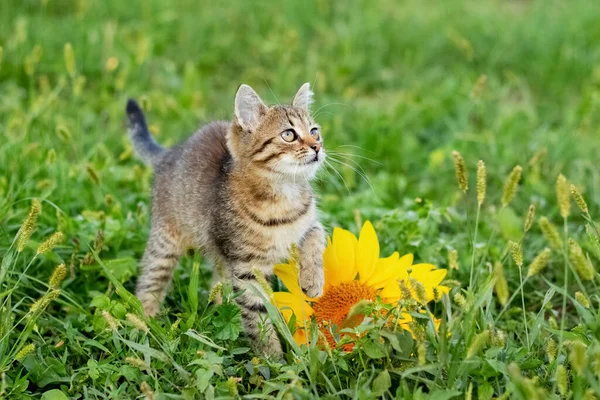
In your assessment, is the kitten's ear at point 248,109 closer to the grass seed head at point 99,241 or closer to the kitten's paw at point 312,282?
the kitten's paw at point 312,282

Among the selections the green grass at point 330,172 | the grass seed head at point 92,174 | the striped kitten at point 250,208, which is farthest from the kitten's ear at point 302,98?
the grass seed head at point 92,174

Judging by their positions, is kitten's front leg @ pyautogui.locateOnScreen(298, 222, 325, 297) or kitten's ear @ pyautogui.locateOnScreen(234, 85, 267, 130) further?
kitten's ear @ pyautogui.locateOnScreen(234, 85, 267, 130)

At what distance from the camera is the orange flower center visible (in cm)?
320

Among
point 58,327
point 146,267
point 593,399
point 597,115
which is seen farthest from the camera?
point 597,115

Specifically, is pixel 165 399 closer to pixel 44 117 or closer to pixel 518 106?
→ pixel 44 117

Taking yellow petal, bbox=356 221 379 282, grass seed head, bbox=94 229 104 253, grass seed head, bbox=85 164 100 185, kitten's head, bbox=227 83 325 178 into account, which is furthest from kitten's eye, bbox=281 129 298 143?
grass seed head, bbox=85 164 100 185

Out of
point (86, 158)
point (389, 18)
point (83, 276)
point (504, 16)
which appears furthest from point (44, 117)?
point (504, 16)

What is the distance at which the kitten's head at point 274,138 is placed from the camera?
333 cm

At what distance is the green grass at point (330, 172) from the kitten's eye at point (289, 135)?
2.06ft

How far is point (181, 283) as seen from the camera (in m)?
3.73

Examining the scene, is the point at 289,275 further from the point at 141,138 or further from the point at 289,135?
the point at 141,138

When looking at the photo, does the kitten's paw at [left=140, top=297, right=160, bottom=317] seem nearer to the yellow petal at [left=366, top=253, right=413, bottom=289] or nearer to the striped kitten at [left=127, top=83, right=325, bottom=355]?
the striped kitten at [left=127, top=83, right=325, bottom=355]

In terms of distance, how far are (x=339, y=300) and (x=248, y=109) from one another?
886 millimetres

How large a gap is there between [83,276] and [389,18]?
4269 mm
